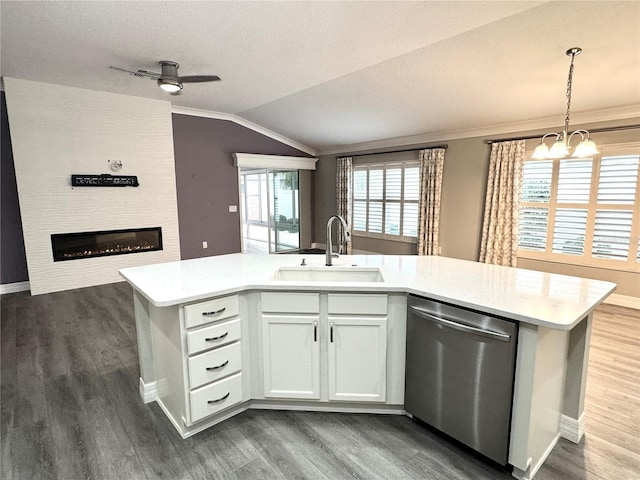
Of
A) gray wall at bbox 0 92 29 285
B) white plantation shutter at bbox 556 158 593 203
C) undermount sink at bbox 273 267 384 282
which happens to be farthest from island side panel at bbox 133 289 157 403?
white plantation shutter at bbox 556 158 593 203

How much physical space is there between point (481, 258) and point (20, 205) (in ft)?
22.2

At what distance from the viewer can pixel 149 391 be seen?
2.37 meters

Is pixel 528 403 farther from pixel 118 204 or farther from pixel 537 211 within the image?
pixel 118 204

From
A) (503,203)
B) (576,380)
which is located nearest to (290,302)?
(576,380)

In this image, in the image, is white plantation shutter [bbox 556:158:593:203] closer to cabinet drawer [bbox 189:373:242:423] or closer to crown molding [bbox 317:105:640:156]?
crown molding [bbox 317:105:640:156]

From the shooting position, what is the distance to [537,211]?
4969mm

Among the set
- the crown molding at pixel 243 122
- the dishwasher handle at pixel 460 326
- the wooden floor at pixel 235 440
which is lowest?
the wooden floor at pixel 235 440

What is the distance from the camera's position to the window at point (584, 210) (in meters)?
4.19

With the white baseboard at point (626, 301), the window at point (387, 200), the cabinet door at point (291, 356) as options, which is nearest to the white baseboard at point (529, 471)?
the cabinet door at point (291, 356)

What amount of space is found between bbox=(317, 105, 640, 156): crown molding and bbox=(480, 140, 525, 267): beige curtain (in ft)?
0.78

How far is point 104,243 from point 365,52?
4656 millimetres

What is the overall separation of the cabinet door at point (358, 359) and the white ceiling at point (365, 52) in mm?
2497

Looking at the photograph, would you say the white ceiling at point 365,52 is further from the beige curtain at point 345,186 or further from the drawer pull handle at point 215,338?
the drawer pull handle at point 215,338

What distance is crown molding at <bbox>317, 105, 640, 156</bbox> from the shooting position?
13.7ft
